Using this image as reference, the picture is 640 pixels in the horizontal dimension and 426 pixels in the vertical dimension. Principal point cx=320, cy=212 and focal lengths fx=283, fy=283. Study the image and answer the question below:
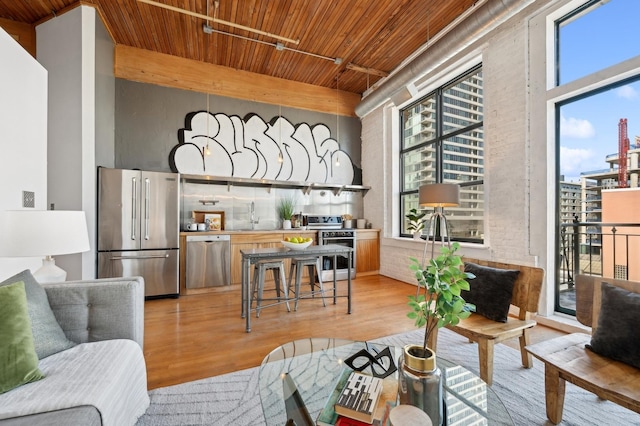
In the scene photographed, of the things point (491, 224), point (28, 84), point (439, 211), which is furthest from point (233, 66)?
point (491, 224)

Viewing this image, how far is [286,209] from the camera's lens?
5609 millimetres

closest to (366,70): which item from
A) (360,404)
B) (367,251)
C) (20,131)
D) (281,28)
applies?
(281,28)

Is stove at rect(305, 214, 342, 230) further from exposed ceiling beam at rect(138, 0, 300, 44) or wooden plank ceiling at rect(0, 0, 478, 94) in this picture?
exposed ceiling beam at rect(138, 0, 300, 44)

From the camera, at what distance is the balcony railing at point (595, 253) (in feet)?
9.21

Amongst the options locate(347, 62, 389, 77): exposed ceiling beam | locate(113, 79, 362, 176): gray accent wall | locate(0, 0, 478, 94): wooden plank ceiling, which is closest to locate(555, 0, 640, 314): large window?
locate(0, 0, 478, 94): wooden plank ceiling

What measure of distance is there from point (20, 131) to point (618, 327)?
418 centimetres

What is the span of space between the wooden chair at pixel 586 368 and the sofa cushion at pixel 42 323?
2.67 meters

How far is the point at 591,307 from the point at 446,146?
3308 mm

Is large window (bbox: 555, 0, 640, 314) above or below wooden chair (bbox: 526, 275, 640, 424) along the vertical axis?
above

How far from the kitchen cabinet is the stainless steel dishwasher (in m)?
2.49

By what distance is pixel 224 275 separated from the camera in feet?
15.0

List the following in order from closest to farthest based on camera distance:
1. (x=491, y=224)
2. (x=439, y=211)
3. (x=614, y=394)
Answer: (x=614, y=394) → (x=491, y=224) → (x=439, y=211)

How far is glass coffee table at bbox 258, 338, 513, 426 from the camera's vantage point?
3.80 feet

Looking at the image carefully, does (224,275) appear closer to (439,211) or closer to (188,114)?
(188,114)
